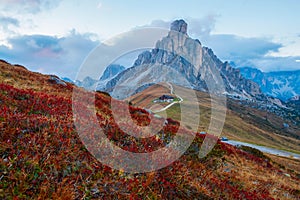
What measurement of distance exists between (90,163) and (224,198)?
205 inches

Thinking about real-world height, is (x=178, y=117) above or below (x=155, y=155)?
below

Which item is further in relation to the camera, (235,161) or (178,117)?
(178,117)

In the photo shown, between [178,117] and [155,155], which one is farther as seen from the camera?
[178,117]

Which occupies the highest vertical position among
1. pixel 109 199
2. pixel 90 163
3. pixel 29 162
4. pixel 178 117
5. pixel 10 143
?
pixel 10 143

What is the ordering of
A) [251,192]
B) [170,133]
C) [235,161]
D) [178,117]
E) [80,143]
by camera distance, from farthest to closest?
[178,117] < [235,161] < [170,133] < [251,192] < [80,143]

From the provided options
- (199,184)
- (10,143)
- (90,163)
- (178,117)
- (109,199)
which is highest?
(10,143)

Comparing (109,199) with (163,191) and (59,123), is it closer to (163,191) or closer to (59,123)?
(163,191)

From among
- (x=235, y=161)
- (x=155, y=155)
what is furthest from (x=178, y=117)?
(x=155, y=155)

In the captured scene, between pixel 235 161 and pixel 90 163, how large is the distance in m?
12.8

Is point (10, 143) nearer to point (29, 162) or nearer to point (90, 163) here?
point (29, 162)

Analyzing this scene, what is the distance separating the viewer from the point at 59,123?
981cm

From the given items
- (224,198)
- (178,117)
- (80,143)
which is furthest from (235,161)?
(178,117)

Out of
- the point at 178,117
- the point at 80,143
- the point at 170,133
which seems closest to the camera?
the point at 80,143

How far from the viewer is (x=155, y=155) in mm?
10156
